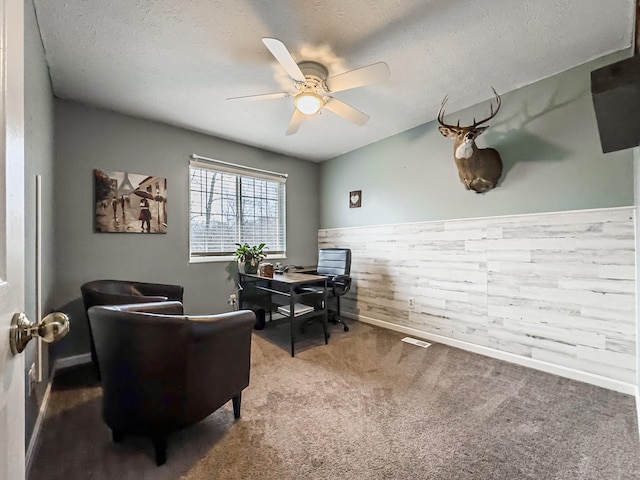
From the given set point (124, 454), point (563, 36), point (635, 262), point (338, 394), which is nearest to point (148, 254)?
point (124, 454)

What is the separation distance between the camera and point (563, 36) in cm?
200

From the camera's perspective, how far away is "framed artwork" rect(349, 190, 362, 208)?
→ 423 cm

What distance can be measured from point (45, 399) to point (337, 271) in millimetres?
2956

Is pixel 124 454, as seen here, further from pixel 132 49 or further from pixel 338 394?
pixel 132 49

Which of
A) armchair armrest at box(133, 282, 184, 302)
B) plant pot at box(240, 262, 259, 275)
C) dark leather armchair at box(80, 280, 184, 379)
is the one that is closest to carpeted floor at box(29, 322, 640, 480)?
Answer: dark leather armchair at box(80, 280, 184, 379)

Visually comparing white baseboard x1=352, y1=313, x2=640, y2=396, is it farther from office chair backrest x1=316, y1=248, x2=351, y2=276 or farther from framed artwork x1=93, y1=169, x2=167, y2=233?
framed artwork x1=93, y1=169, x2=167, y2=233

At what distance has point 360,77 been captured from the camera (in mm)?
2004

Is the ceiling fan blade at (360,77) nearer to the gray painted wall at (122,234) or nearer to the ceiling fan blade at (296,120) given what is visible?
the ceiling fan blade at (296,120)

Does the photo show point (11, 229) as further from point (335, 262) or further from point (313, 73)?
point (335, 262)

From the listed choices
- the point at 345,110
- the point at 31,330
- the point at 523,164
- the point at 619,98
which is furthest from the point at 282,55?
the point at 523,164

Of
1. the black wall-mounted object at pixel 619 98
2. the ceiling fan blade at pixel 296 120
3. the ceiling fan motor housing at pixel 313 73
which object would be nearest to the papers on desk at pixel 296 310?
the ceiling fan blade at pixel 296 120

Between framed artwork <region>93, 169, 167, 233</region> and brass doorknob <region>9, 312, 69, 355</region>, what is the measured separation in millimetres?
2853

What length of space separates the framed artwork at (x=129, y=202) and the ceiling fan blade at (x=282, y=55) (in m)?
2.20

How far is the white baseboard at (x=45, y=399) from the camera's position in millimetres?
1499
